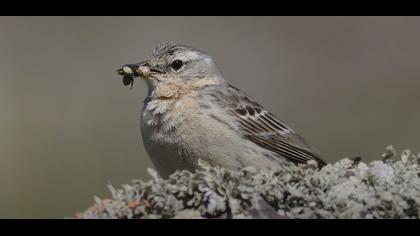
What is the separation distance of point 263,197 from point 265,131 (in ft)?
9.53

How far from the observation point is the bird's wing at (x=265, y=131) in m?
7.42

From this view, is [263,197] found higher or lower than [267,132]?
lower

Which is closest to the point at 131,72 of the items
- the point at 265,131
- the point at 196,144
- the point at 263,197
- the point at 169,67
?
the point at 169,67

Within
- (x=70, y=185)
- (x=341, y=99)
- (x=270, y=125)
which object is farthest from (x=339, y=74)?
(x=270, y=125)

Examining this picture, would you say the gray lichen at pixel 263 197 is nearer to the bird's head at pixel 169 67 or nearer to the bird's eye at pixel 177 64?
the bird's head at pixel 169 67

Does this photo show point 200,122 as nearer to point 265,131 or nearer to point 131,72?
point 265,131

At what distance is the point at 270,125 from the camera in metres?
7.88

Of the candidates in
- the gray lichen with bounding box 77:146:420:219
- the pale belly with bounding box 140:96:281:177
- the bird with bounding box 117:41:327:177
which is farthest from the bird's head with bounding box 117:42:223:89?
the gray lichen with bounding box 77:146:420:219

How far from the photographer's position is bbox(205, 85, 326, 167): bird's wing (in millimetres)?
7418

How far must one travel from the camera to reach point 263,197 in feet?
15.9

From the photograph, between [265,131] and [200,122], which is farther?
[265,131]

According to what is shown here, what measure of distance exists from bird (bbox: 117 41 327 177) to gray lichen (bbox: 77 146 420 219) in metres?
1.13

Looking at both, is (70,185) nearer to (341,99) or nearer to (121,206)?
(341,99)

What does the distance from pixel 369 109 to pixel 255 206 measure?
930 centimetres
